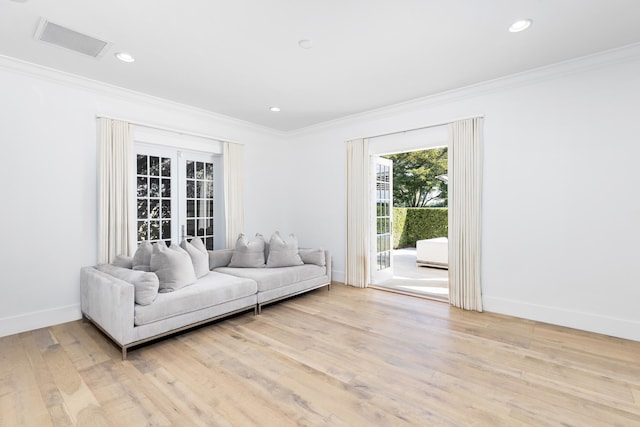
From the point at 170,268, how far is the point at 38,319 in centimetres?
155

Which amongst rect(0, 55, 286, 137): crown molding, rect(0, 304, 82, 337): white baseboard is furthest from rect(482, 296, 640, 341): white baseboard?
rect(0, 304, 82, 337): white baseboard

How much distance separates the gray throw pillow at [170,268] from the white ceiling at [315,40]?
2.01 metres

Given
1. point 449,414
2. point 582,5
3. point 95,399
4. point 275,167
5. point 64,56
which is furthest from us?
point 275,167

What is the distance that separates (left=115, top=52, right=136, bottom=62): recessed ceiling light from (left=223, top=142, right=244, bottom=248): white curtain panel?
1983 millimetres

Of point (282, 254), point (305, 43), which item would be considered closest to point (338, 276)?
point (282, 254)

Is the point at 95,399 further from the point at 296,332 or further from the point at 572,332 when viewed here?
the point at 572,332

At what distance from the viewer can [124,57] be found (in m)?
3.02

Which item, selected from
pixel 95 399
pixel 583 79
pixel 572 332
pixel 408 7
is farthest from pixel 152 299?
pixel 583 79

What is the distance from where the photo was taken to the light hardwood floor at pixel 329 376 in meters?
1.91

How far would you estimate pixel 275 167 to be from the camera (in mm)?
5840

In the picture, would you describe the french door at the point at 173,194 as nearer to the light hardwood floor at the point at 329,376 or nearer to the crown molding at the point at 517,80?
the light hardwood floor at the point at 329,376

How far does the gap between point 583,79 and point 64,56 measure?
5.34 metres

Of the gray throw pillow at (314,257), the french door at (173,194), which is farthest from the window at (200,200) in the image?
the gray throw pillow at (314,257)

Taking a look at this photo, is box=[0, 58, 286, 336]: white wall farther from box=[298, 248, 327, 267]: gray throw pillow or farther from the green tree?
the green tree
